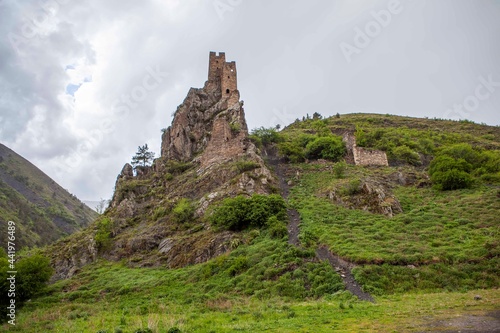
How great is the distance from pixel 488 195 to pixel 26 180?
146 m

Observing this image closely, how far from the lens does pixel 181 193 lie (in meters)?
40.6

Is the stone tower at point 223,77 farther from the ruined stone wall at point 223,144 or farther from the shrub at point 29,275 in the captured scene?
the shrub at point 29,275

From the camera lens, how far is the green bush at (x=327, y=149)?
51.0 m

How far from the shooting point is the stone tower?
59703 millimetres

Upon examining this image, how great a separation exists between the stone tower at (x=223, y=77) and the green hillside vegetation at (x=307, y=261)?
66.2 feet

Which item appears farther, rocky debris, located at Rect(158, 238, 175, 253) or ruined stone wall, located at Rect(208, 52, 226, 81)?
ruined stone wall, located at Rect(208, 52, 226, 81)

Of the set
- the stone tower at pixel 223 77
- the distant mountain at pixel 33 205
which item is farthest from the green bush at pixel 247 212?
the distant mountain at pixel 33 205

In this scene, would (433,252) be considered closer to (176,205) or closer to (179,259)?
(179,259)

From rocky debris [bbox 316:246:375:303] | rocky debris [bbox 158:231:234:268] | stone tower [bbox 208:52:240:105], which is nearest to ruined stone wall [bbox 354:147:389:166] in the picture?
stone tower [bbox 208:52:240:105]

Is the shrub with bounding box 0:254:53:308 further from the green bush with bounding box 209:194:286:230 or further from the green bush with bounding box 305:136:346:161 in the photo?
the green bush with bounding box 305:136:346:161

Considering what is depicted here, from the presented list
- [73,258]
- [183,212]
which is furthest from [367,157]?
[73,258]

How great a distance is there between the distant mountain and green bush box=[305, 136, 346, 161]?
211 feet

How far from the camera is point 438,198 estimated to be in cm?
3191

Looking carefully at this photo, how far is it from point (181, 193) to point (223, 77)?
28.6 metres
